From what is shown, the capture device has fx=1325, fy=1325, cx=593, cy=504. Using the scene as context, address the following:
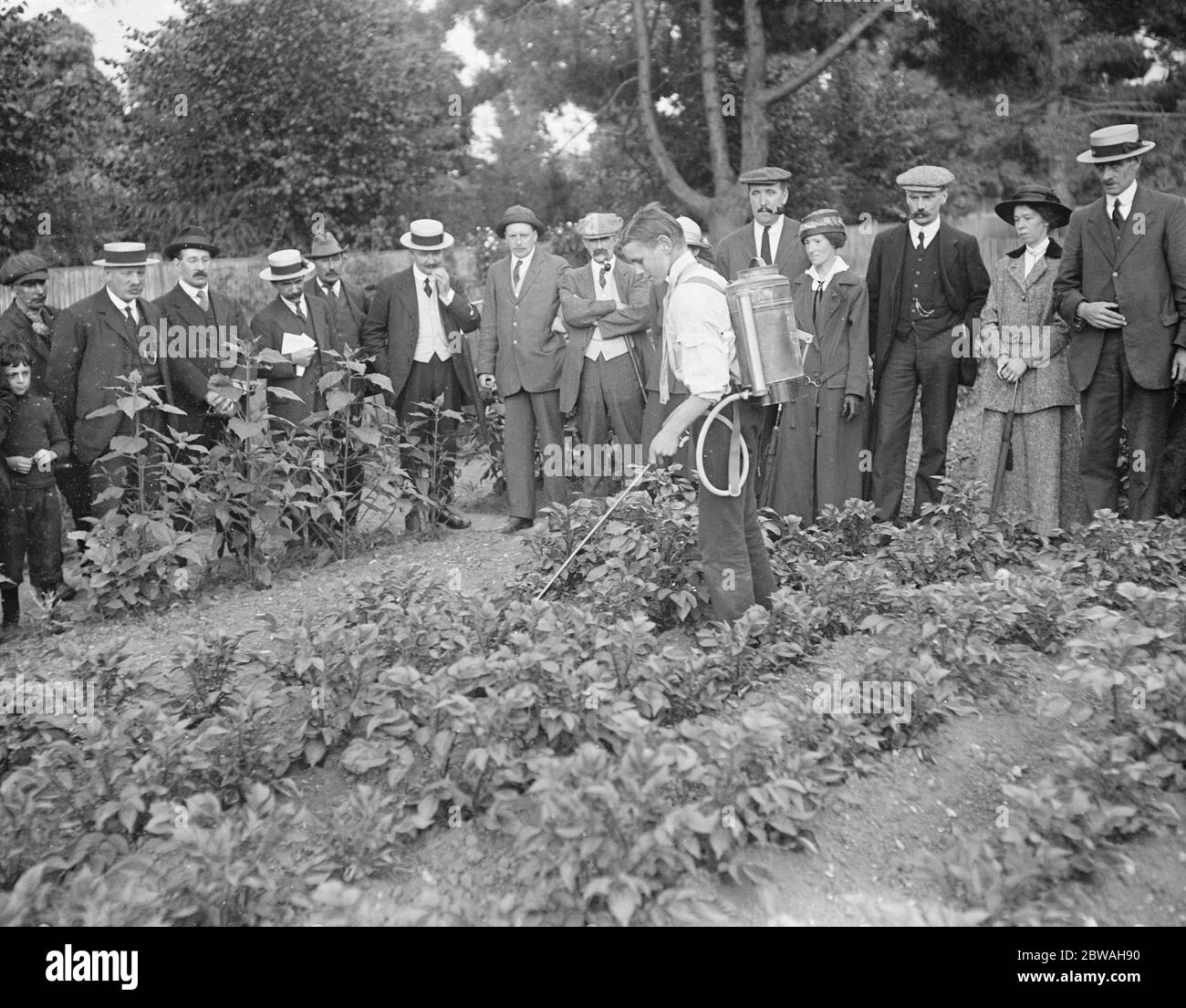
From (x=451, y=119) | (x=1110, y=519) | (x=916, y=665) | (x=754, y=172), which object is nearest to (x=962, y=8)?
(x=754, y=172)

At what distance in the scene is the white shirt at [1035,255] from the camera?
24.5 feet

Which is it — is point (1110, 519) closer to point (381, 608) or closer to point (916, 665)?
point (916, 665)

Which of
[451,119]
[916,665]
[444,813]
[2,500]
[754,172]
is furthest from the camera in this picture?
[451,119]

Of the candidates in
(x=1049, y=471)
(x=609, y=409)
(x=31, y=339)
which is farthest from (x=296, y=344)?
(x=1049, y=471)

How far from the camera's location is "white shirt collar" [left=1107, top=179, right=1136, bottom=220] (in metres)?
7.09

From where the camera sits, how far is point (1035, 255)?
24.5ft

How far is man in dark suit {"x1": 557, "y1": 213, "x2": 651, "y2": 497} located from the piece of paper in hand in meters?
1.57

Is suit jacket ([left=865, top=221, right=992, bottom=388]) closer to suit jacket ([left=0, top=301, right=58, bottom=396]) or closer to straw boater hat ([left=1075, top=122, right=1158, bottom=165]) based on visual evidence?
straw boater hat ([left=1075, top=122, right=1158, bottom=165])

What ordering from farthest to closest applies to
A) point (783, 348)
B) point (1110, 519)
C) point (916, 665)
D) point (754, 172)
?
point (754, 172) < point (1110, 519) < point (783, 348) < point (916, 665)

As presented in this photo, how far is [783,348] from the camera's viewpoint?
537 centimetres

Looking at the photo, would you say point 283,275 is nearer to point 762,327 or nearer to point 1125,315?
point 762,327

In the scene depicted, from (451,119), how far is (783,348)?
9867 millimetres

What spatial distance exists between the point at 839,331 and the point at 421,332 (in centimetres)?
269

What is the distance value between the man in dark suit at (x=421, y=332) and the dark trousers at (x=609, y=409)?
90cm
